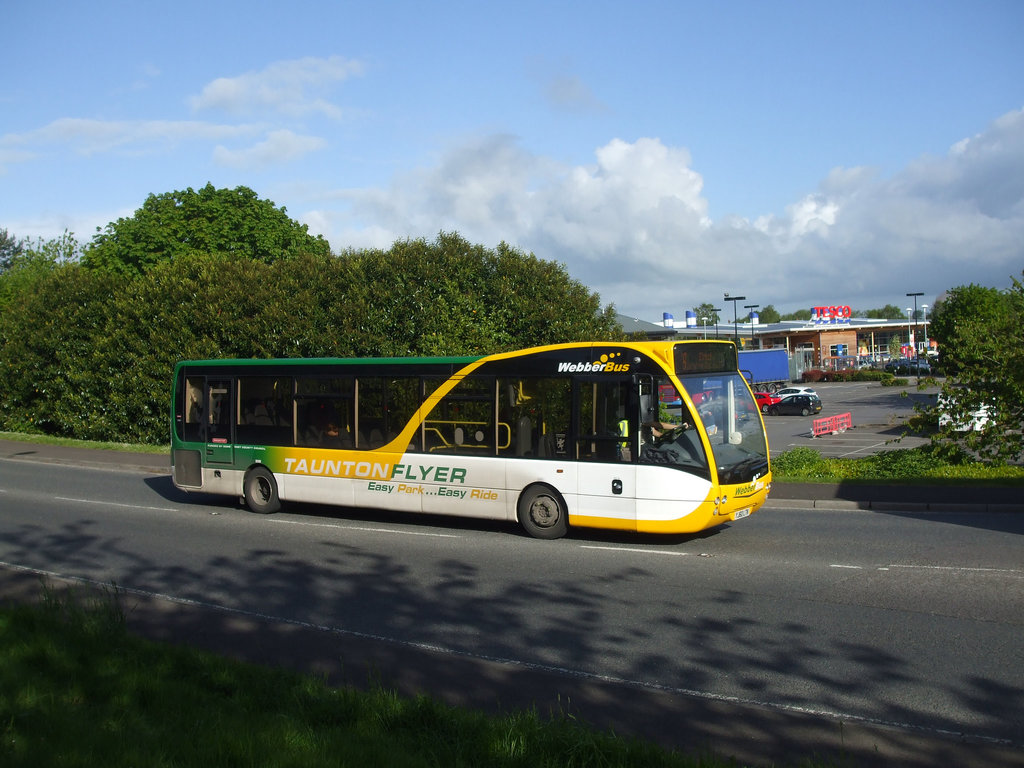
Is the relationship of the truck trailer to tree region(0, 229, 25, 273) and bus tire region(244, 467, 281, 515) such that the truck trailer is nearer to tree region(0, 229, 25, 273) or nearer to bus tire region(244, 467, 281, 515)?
bus tire region(244, 467, 281, 515)

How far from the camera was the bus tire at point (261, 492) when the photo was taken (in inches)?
610

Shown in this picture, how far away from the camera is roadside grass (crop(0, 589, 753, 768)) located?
465 centimetres

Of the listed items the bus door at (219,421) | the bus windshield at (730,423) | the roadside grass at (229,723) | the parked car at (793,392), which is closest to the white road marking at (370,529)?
the bus door at (219,421)

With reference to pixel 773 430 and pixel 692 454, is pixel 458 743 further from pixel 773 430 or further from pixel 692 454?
pixel 773 430

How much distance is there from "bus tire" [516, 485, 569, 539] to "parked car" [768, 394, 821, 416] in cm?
4308

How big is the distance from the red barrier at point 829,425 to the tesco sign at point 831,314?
7413 centimetres

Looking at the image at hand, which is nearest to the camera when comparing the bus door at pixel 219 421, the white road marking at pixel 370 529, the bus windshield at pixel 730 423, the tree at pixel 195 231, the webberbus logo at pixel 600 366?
the bus windshield at pixel 730 423

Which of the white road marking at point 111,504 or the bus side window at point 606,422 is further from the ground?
the bus side window at point 606,422

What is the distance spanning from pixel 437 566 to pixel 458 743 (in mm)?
6025

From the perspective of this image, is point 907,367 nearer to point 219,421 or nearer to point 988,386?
point 988,386

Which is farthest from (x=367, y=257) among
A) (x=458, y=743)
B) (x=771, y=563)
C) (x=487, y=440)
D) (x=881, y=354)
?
(x=881, y=354)

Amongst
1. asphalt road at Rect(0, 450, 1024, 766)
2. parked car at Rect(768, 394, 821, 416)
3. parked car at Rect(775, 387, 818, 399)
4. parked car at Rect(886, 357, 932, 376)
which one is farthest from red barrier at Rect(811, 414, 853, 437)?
parked car at Rect(886, 357, 932, 376)

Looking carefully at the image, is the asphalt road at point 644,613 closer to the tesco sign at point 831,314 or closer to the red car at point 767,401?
the red car at point 767,401

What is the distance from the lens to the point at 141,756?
15.1 feet
